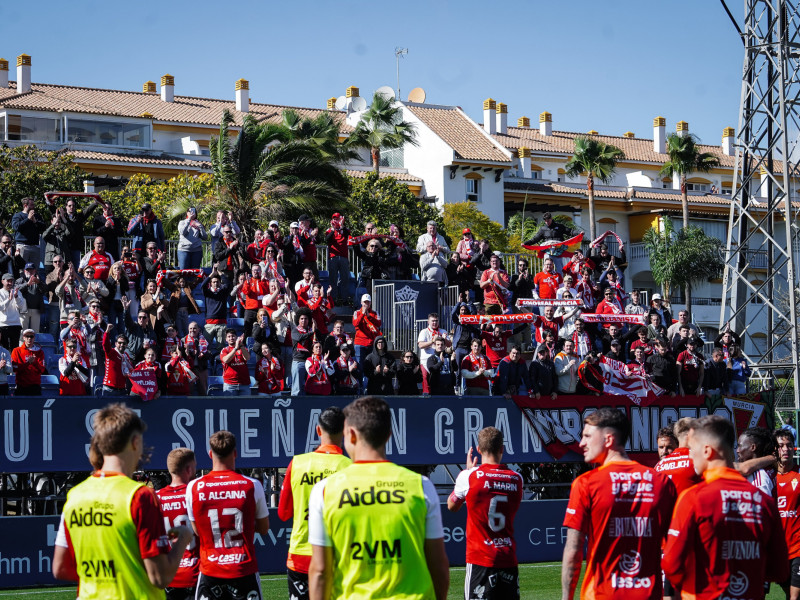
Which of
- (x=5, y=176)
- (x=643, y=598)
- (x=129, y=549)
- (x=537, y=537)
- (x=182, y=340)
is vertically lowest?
(x=537, y=537)

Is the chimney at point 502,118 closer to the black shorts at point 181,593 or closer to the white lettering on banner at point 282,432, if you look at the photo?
the white lettering on banner at point 282,432

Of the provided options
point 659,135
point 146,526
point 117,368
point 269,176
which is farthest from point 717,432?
point 659,135

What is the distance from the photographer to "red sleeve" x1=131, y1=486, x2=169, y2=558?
5.53 meters

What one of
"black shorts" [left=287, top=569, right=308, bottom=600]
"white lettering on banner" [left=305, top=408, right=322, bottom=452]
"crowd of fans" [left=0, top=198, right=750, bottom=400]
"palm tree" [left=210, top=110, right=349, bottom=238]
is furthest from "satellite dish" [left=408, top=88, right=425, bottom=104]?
"black shorts" [left=287, top=569, right=308, bottom=600]

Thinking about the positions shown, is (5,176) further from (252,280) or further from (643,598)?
(643,598)

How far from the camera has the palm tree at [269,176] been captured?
29141 millimetres

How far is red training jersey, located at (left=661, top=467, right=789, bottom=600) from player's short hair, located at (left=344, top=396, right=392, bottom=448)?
1.84m

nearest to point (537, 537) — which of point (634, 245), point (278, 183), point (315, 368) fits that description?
point (315, 368)

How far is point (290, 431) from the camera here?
51.4 ft

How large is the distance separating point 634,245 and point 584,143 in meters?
7.90

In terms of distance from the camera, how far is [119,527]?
18.2 ft

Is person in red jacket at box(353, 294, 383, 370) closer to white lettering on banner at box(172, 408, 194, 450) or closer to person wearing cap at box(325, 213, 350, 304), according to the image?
person wearing cap at box(325, 213, 350, 304)

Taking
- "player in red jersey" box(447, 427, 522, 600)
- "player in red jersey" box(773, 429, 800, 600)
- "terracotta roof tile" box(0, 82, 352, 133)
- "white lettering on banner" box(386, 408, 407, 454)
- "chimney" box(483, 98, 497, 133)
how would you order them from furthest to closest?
"chimney" box(483, 98, 497, 133), "terracotta roof tile" box(0, 82, 352, 133), "white lettering on banner" box(386, 408, 407, 454), "player in red jersey" box(773, 429, 800, 600), "player in red jersey" box(447, 427, 522, 600)

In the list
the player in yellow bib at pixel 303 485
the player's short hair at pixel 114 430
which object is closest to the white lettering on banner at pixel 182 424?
the player in yellow bib at pixel 303 485
